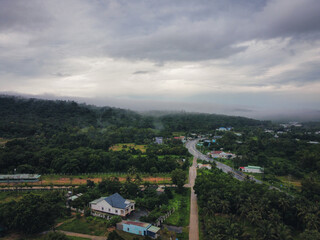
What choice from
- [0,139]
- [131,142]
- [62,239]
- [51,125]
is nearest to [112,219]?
[62,239]

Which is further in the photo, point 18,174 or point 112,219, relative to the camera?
point 18,174

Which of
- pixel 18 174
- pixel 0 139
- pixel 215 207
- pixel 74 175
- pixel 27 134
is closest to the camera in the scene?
pixel 215 207

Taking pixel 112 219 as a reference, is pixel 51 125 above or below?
above

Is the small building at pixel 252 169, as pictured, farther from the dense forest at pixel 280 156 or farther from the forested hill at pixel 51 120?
the forested hill at pixel 51 120

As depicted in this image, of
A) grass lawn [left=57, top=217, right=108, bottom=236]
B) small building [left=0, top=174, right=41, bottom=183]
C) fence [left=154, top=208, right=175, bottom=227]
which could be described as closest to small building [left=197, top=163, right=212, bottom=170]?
fence [left=154, top=208, right=175, bottom=227]

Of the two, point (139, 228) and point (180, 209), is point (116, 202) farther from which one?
point (180, 209)

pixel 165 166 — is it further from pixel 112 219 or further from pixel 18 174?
pixel 18 174
